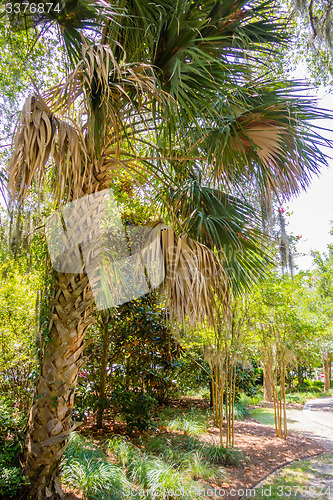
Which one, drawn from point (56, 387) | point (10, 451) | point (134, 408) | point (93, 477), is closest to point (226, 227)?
point (56, 387)

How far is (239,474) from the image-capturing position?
14.1ft

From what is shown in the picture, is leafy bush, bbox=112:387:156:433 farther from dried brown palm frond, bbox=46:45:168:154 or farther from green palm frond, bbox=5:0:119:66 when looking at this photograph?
green palm frond, bbox=5:0:119:66

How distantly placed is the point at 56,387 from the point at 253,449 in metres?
4.42

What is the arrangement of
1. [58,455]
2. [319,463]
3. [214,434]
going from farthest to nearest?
[214,434] → [319,463] → [58,455]

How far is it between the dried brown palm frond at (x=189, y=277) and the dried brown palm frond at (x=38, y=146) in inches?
45.3

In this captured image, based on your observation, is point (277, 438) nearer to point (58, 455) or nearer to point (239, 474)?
point (239, 474)

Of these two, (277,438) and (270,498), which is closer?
(270,498)

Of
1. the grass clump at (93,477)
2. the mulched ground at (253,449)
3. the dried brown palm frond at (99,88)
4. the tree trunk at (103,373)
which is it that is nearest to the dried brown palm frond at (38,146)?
Result: the dried brown palm frond at (99,88)

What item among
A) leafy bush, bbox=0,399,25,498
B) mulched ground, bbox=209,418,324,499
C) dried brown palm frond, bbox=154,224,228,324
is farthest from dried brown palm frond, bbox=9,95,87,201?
mulched ground, bbox=209,418,324,499

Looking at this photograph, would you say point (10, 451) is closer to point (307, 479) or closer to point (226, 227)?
point (226, 227)

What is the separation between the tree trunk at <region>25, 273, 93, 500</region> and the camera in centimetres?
263

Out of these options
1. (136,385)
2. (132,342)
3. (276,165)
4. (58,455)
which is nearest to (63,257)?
(58,455)

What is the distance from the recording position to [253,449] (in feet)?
18.1

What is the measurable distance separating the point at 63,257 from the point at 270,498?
3563 millimetres
